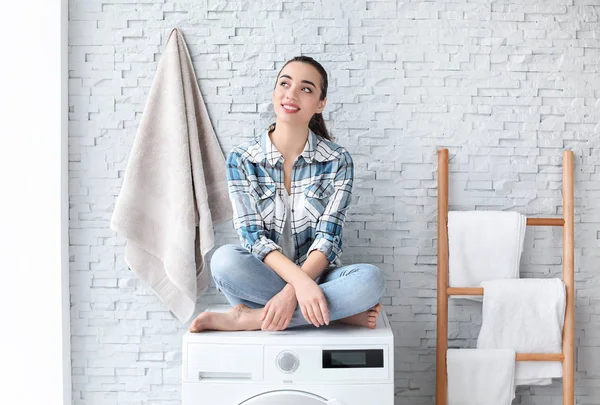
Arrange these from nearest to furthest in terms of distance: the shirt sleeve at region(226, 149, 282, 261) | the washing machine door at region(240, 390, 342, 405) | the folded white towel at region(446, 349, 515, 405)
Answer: the washing machine door at region(240, 390, 342, 405) < the shirt sleeve at region(226, 149, 282, 261) < the folded white towel at region(446, 349, 515, 405)

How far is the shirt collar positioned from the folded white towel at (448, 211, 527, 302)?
456 millimetres

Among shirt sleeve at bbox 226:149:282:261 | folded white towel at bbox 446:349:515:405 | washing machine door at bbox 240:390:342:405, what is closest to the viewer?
washing machine door at bbox 240:390:342:405

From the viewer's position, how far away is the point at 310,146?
1.56 metres

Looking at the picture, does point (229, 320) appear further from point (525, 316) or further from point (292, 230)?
point (525, 316)

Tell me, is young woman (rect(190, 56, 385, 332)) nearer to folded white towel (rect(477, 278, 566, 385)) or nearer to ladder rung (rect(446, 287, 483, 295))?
ladder rung (rect(446, 287, 483, 295))

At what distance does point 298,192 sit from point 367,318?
1.22 feet

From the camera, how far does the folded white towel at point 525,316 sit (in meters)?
1.65

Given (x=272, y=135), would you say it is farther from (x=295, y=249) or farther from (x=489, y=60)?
(x=489, y=60)

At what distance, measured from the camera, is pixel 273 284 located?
140 centimetres

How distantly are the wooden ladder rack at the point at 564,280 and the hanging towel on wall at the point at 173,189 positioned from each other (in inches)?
24.4

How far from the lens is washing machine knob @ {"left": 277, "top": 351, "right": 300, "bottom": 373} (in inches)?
50.4

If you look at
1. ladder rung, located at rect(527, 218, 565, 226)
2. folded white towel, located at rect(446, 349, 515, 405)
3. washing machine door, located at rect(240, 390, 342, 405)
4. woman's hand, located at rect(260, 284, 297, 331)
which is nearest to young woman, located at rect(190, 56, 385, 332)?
woman's hand, located at rect(260, 284, 297, 331)
